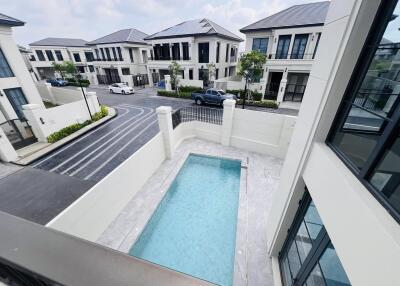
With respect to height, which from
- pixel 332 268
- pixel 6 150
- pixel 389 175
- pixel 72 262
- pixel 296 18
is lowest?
pixel 6 150

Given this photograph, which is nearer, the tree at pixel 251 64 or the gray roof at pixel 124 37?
the tree at pixel 251 64

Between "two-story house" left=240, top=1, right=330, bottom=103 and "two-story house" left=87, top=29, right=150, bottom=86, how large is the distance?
16.5m

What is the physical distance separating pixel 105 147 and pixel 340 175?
35.0 feet

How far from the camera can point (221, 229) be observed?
5676 mm

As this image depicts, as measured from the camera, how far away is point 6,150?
7918mm

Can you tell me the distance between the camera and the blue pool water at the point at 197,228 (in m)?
4.81

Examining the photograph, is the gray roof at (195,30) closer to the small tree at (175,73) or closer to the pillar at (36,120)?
the small tree at (175,73)

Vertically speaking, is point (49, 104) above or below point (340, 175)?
below

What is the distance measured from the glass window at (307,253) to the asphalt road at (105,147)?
24.4 feet

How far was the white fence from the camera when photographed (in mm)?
4555

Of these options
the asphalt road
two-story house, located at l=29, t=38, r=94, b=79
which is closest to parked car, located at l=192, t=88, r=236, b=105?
the asphalt road

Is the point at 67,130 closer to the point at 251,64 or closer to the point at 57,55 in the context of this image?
the point at 251,64

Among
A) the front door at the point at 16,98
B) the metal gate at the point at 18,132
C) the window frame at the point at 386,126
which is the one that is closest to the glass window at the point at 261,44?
the window frame at the point at 386,126

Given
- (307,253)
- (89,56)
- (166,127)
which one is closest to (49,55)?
(89,56)
